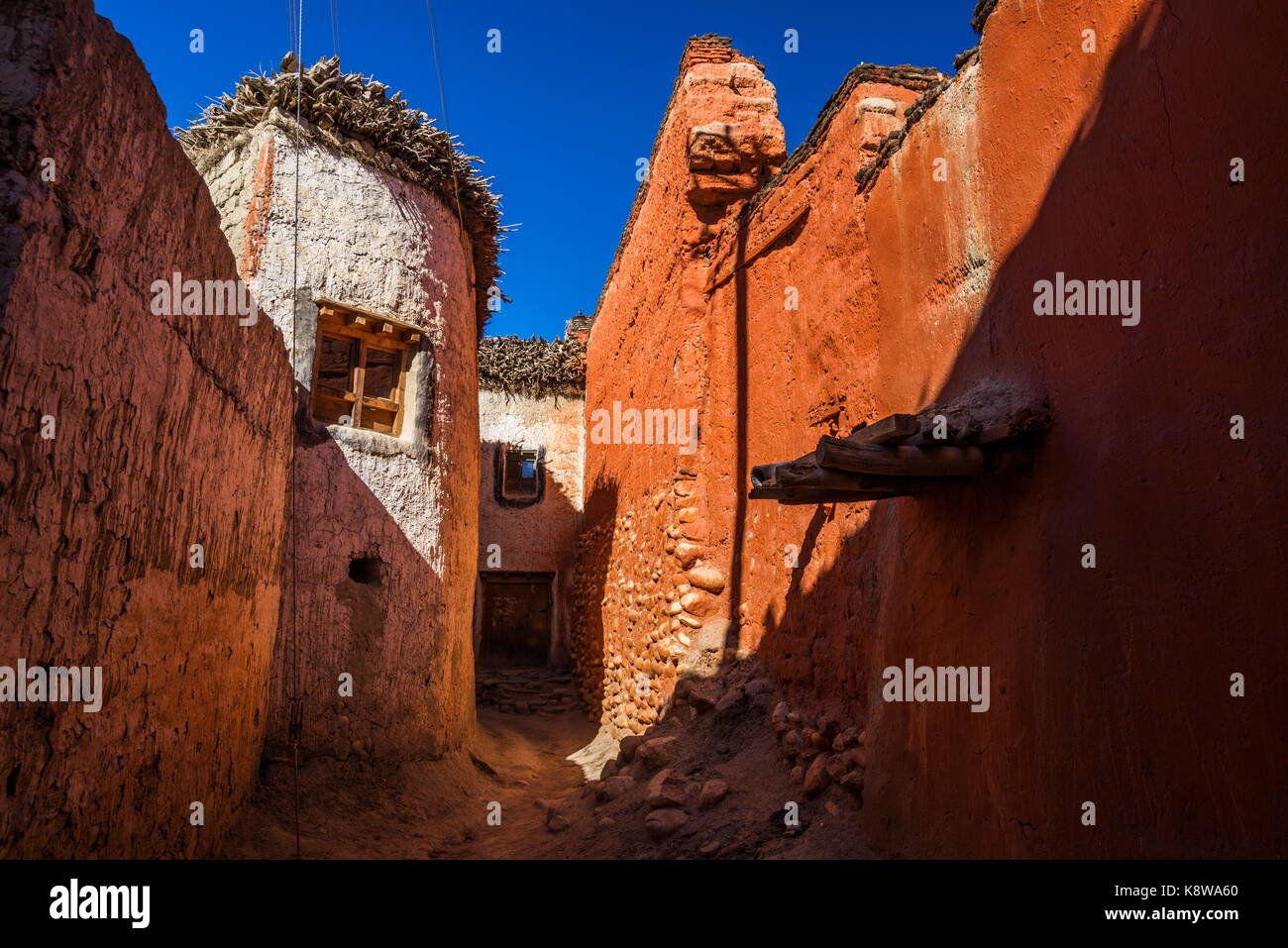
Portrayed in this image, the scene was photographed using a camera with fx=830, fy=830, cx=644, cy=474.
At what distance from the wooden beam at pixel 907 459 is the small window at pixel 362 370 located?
4.60 m

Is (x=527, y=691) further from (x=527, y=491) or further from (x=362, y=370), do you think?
(x=362, y=370)

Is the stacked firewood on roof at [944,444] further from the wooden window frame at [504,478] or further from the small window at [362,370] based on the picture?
the wooden window frame at [504,478]

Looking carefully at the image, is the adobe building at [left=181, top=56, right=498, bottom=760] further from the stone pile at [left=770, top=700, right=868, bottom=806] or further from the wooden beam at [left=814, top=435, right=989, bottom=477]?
the wooden beam at [left=814, top=435, right=989, bottom=477]

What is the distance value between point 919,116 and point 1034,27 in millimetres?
976

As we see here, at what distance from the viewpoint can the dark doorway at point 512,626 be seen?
1346 cm

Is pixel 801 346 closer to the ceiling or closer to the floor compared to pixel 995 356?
closer to the ceiling

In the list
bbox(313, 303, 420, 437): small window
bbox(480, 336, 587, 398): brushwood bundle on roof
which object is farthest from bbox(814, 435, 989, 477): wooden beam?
bbox(480, 336, 587, 398): brushwood bundle on roof

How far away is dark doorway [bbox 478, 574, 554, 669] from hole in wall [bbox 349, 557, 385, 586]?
695 centimetres

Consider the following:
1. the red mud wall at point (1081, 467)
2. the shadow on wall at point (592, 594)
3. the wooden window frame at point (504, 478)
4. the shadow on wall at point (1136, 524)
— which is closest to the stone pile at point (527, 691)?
the shadow on wall at point (592, 594)

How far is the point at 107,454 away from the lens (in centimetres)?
280

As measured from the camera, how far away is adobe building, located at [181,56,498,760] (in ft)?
19.7
